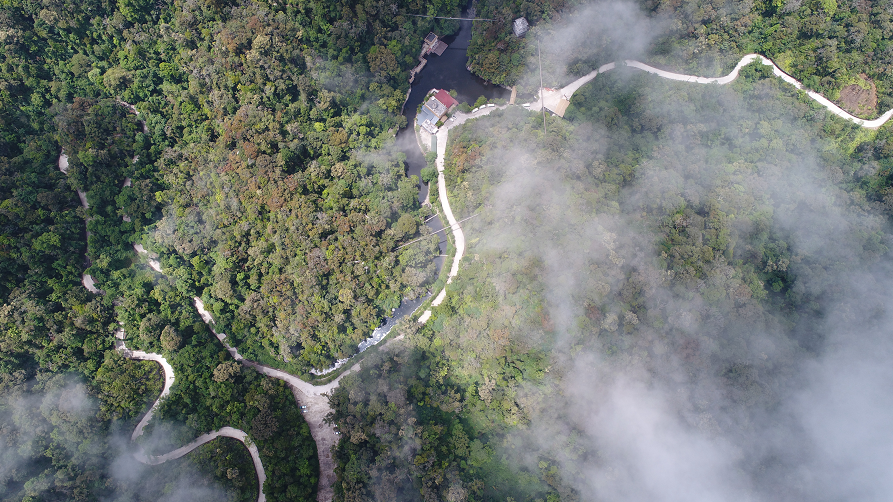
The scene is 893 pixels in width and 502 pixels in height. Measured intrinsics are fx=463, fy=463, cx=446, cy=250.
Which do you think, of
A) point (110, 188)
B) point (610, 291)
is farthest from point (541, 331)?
point (110, 188)

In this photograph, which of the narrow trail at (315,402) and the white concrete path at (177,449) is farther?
the narrow trail at (315,402)

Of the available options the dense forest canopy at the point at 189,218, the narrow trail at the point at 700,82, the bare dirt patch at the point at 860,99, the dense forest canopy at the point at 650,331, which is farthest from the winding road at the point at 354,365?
the dense forest canopy at the point at 650,331

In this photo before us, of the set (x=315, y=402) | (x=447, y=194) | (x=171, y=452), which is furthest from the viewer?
(x=447, y=194)

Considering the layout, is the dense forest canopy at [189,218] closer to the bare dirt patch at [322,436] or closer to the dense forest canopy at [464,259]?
the dense forest canopy at [464,259]

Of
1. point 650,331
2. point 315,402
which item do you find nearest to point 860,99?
point 650,331

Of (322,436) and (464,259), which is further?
(464,259)

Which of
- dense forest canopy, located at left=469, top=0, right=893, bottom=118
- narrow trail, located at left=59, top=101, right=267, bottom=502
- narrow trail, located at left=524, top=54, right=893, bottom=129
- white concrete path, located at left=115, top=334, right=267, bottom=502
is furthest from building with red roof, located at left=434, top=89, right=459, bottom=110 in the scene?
white concrete path, located at left=115, top=334, right=267, bottom=502

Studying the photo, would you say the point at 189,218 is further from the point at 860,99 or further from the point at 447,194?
the point at 860,99
